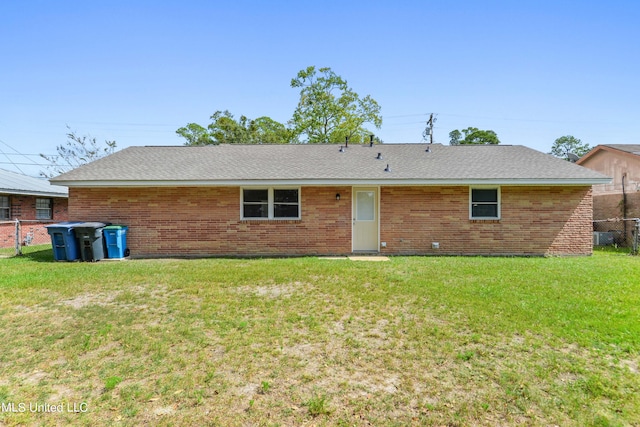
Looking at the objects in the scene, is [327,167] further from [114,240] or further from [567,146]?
[567,146]

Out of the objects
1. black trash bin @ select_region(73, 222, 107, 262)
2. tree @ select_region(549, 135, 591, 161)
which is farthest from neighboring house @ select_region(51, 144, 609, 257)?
tree @ select_region(549, 135, 591, 161)

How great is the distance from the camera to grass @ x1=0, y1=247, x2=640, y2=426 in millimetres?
2783

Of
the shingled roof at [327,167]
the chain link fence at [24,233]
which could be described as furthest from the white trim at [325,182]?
the chain link fence at [24,233]

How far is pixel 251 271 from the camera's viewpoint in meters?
8.09

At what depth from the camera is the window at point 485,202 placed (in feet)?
36.2

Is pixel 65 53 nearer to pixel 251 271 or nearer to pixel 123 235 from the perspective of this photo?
pixel 123 235

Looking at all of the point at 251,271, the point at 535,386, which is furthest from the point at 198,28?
the point at 535,386

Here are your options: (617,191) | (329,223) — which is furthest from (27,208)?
(617,191)

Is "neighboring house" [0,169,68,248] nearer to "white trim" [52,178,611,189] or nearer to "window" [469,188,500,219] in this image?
"white trim" [52,178,611,189]

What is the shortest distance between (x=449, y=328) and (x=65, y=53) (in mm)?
17780

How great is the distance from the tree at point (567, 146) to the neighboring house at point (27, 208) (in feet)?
239

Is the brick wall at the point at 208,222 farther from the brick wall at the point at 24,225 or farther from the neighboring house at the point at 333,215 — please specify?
the brick wall at the point at 24,225

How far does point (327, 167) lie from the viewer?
1166cm

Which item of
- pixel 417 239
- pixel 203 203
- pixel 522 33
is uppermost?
pixel 522 33
